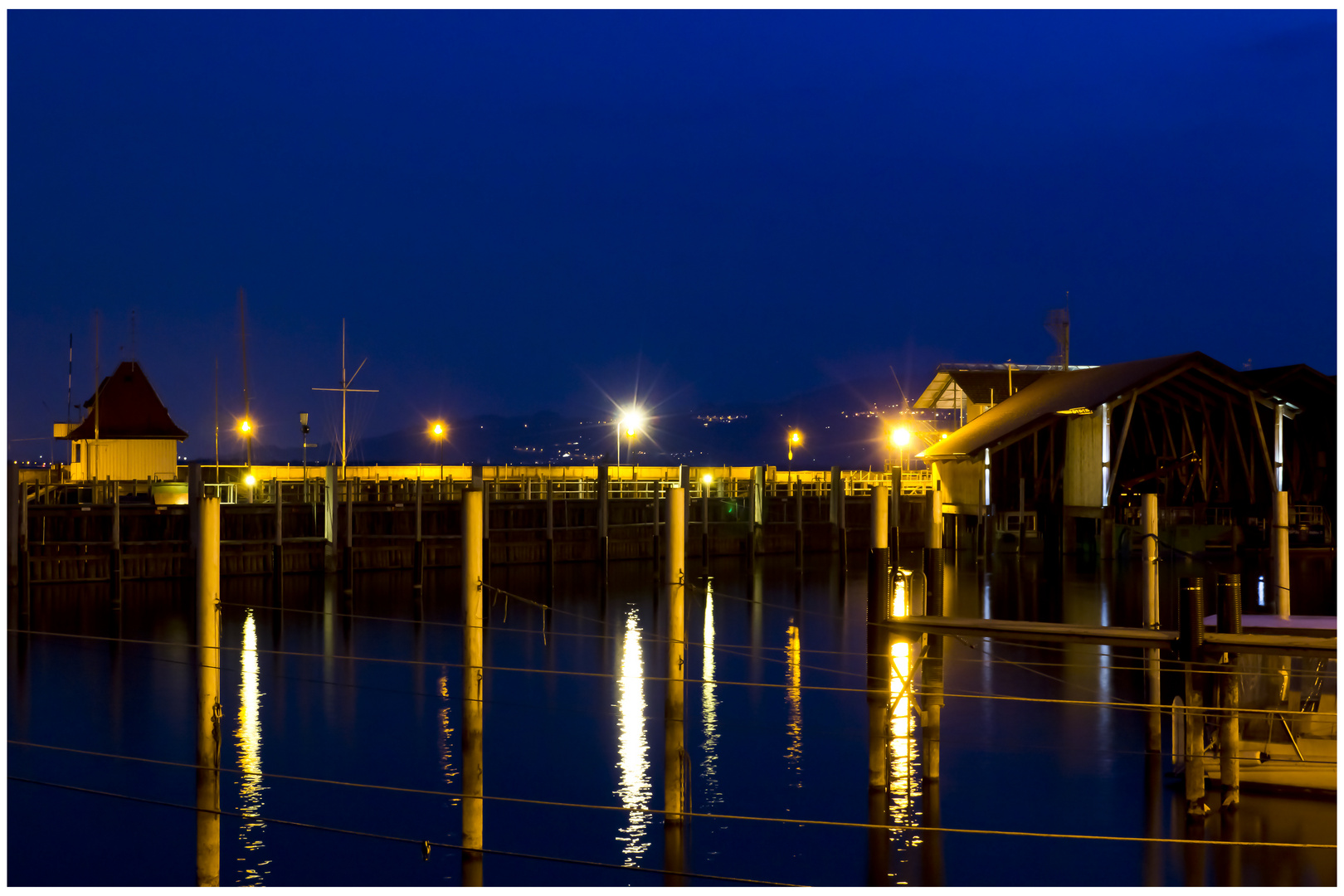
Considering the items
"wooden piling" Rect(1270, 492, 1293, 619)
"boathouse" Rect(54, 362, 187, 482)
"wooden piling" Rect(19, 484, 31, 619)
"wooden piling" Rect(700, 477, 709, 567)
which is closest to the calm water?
"wooden piling" Rect(19, 484, 31, 619)

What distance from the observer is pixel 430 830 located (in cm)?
1625

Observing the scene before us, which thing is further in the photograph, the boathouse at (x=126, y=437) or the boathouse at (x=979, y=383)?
the boathouse at (x=979, y=383)

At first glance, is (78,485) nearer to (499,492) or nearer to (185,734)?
(499,492)

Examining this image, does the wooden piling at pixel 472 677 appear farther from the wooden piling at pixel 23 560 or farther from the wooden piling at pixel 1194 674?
the wooden piling at pixel 23 560

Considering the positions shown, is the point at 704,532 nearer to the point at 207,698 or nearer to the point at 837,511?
the point at 837,511

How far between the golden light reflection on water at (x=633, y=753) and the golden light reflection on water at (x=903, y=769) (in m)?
3.21

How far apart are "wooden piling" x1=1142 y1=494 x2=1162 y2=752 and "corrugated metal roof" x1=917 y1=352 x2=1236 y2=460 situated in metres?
32.5

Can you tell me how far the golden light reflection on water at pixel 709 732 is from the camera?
18.1 metres

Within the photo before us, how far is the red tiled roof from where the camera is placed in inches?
1993

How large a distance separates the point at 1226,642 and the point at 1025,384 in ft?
164

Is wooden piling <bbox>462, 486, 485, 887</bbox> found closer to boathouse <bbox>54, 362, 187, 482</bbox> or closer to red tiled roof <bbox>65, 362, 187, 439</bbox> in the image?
boathouse <bbox>54, 362, 187, 482</bbox>

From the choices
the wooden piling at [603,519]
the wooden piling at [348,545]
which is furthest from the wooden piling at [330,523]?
the wooden piling at [603,519]

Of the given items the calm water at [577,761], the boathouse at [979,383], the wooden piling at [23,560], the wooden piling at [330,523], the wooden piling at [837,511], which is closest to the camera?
the calm water at [577,761]

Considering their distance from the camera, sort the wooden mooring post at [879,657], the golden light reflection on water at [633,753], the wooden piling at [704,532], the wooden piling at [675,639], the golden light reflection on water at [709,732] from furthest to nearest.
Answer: the wooden piling at [704,532] < the golden light reflection on water at [709,732] < the golden light reflection on water at [633,753] < the wooden mooring post at [879,657] < the wooden piling at [675,639]
